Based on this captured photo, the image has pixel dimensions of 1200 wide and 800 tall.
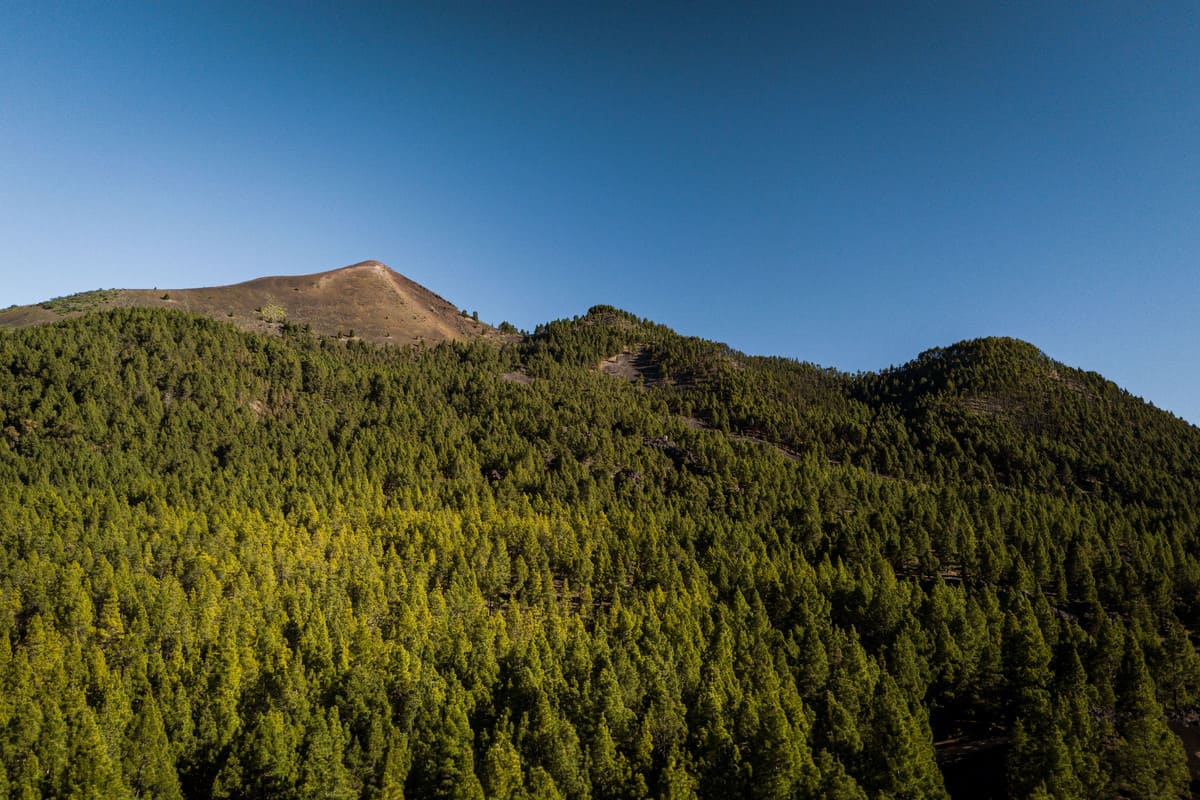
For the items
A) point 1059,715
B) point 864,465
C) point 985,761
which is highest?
point 864,465

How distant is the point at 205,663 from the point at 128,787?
55.6ft

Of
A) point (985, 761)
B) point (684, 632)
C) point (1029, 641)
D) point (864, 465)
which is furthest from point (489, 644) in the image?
point (864, 465)

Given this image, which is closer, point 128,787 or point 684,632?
point 128,787

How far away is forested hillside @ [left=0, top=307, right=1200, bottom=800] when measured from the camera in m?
46.5

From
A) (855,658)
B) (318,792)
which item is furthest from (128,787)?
(855,658)

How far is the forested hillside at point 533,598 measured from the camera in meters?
46.5

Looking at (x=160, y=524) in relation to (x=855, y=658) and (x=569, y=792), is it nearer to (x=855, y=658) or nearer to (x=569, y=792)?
(x=569, y=792)

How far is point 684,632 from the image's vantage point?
219 feet

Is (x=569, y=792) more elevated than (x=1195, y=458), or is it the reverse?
(x=1195, y=458)

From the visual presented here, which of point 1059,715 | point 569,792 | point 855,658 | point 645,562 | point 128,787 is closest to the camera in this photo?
point 128,787

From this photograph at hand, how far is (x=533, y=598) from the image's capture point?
86.4 m

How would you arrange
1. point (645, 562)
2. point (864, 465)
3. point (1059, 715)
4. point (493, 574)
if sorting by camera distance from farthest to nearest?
point (864, 465) < point (645, 562) < point (493, 574) < point (1059, 715)

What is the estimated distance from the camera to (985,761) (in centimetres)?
5756

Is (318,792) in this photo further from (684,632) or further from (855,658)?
(855,658)
